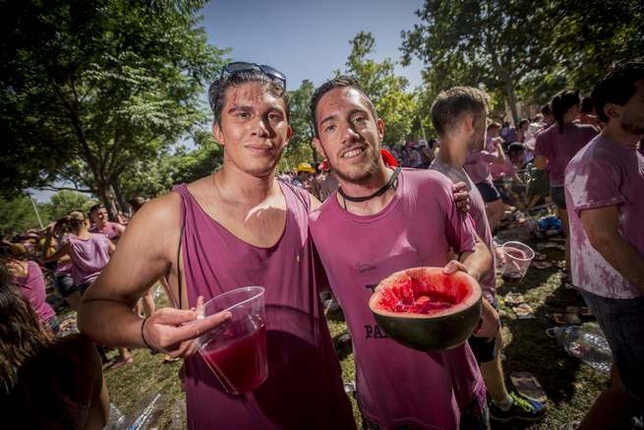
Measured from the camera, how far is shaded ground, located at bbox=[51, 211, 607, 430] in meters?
3.07

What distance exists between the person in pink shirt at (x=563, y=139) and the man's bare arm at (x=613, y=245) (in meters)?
3.70

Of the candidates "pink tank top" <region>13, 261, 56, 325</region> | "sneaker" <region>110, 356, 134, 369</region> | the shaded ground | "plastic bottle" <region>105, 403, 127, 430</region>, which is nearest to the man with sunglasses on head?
the shaded ground

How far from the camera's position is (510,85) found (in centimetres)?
2442

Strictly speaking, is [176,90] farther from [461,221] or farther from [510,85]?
[510,85]

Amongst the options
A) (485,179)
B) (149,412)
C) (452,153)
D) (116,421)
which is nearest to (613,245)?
(452,153)

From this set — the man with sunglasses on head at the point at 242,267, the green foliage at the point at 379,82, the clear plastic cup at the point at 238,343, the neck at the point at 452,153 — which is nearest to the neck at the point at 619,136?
the neck at the point at 452,153

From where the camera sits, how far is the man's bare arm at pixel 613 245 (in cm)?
198

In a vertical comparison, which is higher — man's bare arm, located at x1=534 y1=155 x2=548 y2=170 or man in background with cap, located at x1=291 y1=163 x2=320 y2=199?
man in background with cap, located at x1=291 y1=163 x2=320 y2=199

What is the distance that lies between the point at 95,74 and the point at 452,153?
12847 millimetres

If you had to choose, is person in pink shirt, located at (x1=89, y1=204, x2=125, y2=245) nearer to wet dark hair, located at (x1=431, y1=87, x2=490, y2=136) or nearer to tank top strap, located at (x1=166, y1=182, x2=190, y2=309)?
tank top strap, located at (x1=166, y1=182, x2=190, y2=309)

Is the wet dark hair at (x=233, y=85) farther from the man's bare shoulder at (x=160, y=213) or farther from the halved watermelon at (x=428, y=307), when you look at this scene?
the halved watermelon at (x=428, y=307)

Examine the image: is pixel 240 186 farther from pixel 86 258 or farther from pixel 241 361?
pixel 86 258

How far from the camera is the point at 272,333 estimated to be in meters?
1.73

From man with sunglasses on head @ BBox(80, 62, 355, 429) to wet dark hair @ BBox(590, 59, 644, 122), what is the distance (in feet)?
8.69
